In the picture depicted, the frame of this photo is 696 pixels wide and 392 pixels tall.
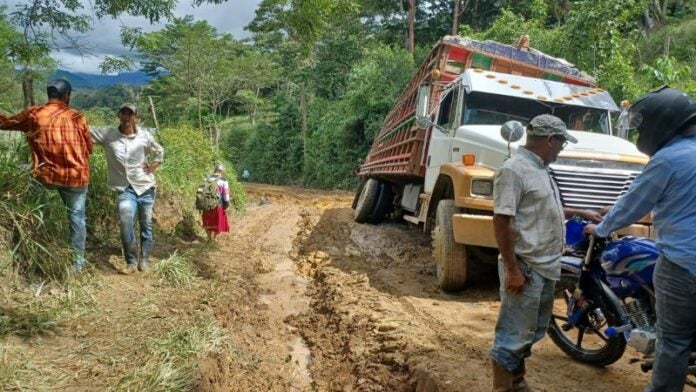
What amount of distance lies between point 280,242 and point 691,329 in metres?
6.72

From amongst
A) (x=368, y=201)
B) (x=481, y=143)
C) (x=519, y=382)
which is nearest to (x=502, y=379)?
(x=519, y=382)

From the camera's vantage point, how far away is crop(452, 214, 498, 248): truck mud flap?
4.76 metres

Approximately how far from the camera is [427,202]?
6.38m

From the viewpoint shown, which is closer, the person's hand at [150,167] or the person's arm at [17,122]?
the person's arm at [17,122]

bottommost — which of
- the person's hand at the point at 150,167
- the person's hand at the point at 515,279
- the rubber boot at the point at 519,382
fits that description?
the rubber boot at the point at 519,382

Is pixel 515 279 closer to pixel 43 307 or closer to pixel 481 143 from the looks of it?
pixel 481 143

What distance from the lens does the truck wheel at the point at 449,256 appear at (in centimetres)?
522

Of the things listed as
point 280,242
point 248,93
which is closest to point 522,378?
point 280,242

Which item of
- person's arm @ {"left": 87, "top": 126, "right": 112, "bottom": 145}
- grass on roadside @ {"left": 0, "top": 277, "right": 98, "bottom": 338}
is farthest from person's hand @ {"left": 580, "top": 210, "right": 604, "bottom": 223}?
person's arm @ {"left": 87, "top": 126, "right": 112, "bottom": 145}

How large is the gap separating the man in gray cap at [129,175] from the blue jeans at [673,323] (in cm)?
430

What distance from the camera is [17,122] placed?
434cm

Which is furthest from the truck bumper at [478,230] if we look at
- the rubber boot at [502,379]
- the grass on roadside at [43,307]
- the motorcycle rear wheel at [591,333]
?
the grass on roadside at [43,307]

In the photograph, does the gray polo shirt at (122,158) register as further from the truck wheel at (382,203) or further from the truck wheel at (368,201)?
the truck wheel at (382,203)

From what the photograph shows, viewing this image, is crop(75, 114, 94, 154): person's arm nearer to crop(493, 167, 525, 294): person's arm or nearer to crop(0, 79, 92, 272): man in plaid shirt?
crop(0, 79, 92, 272): man in plaid shirt
